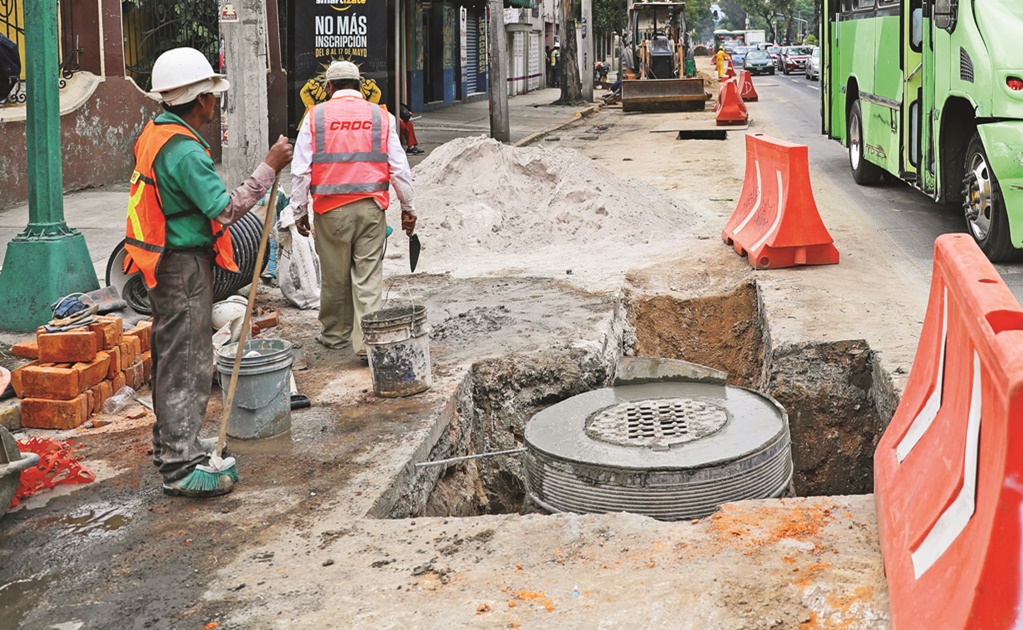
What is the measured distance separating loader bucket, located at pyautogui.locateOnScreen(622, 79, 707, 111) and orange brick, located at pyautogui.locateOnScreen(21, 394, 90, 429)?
2738 centimetres

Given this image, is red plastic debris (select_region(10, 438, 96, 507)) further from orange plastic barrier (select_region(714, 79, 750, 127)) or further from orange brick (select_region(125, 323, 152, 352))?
orange plastic barrier (select_region(714, 79, 750, 127))

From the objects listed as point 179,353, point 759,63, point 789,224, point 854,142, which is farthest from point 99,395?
point 759,63

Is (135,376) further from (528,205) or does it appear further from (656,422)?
(528,205)

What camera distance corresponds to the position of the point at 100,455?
5566 mm

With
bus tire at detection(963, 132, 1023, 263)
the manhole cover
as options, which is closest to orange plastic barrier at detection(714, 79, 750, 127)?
bus tire at detection(963, 132, 1023, 263)

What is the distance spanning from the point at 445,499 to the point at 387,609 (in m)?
2.12

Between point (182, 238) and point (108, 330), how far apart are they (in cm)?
178

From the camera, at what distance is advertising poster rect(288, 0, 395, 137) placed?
1523 centimetres

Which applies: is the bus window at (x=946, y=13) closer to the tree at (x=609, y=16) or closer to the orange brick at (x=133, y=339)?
the orange brick at (x=133, y=339)

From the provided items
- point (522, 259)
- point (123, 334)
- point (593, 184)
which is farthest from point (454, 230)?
point (123, 334)

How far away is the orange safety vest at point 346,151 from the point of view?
7047mm

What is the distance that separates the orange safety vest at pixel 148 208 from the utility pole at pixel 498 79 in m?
17.0

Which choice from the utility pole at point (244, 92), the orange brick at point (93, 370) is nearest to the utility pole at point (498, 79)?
the utility pole at point (244, 92)

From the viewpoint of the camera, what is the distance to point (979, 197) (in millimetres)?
9516
